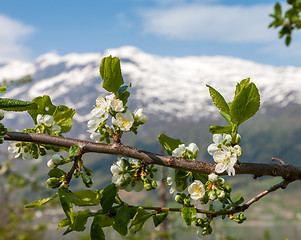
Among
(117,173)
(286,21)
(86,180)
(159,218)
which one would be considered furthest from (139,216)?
(286,21)

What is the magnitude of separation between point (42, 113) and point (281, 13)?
216cm

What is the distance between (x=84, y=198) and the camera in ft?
4.32

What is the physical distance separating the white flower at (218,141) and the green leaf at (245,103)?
6.2 inches

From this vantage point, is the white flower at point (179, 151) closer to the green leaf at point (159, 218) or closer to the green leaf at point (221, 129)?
the green leaf at point (221, 129)

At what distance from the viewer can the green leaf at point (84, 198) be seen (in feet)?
4.17

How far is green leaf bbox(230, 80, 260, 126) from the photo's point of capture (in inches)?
53.6

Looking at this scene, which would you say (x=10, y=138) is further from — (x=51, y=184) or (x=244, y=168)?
(x=244, y=168)

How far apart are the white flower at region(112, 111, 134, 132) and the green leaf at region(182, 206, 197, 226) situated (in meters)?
0.41

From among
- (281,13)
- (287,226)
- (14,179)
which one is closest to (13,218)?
(14,179)

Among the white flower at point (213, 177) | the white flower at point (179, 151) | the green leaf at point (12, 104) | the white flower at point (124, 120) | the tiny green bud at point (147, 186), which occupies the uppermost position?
the green leaf at point (12, 104)

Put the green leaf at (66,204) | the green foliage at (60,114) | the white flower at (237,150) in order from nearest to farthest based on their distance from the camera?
1. the green leaf at (66,204)
2. the white flower at (237,150)
3. the green foliage at (60,114)

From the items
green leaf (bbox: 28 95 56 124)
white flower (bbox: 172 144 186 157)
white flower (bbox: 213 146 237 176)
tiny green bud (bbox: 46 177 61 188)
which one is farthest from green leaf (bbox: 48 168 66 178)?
white flower (bbox: 213 146 237 176)

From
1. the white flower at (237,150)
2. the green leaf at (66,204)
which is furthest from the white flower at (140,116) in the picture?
the green leaf at (66,204)

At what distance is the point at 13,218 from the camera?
47.9 ft
